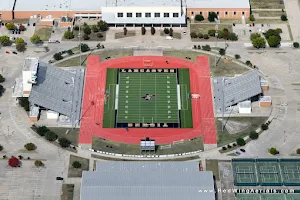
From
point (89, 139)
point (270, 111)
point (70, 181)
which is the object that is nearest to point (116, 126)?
point (89, 139)

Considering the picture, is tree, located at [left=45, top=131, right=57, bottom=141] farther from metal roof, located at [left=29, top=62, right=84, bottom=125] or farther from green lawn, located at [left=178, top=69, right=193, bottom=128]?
green lawn, located at [left=178, top=69, right=193, bottom=128]

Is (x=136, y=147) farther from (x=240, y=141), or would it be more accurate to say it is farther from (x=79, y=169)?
(x=240, y=141)

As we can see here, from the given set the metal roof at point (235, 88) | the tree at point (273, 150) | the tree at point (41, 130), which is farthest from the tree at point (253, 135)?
the tree at point (41, 130)

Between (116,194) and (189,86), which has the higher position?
(189,86)

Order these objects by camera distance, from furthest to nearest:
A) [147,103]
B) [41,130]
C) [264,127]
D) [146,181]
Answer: [147,103], [264,127], [41,130], [146,181]

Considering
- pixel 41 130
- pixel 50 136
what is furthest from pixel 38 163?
pixel 41 130

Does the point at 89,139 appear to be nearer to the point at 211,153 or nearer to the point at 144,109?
the point at 144,109
